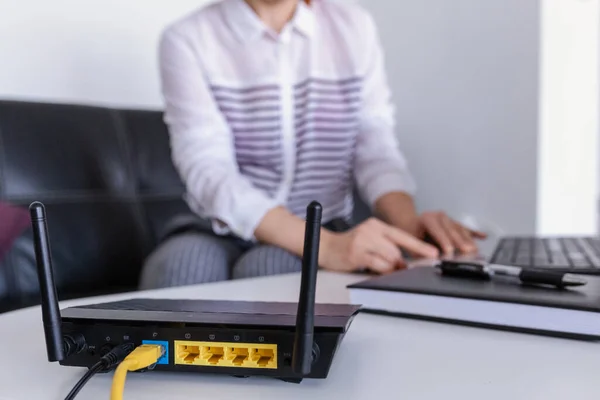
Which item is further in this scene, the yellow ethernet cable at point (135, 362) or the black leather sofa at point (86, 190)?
the black leather sofa at point (86, 190)

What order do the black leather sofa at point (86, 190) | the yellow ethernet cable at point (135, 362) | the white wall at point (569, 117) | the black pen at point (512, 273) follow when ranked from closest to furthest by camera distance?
the yellow ethernet cable at point (135, 362) < the black pen at point (512, 273) < the black leather sofa at point (86, 190) < the white wall at point (569, 117)

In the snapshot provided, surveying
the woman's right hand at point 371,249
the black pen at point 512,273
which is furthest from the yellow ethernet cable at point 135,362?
the woman's right hand at point 371,249

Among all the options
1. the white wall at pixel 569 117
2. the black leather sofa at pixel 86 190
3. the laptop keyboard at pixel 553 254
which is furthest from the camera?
the white wall at pixel 569 117

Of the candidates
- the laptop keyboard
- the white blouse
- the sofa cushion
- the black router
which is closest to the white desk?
the black router

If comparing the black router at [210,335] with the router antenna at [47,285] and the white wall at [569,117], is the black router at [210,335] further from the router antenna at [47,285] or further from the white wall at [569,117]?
the white wall at [569,117]

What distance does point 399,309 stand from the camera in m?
0.55

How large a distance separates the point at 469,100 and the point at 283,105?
1.93 feet

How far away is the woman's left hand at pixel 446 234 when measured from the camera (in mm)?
903

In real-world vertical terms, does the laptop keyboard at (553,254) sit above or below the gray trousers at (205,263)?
above

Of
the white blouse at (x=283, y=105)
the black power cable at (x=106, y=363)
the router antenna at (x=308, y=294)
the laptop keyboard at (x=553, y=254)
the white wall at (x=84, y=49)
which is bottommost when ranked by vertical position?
the laptop keyboard at (x=553, y=254)

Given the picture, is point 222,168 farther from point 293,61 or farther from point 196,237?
point 293,61

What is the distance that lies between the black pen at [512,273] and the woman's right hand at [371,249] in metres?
0.14

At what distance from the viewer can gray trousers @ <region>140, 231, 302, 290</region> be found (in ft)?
2.80

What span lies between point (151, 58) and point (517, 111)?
3.03ft
